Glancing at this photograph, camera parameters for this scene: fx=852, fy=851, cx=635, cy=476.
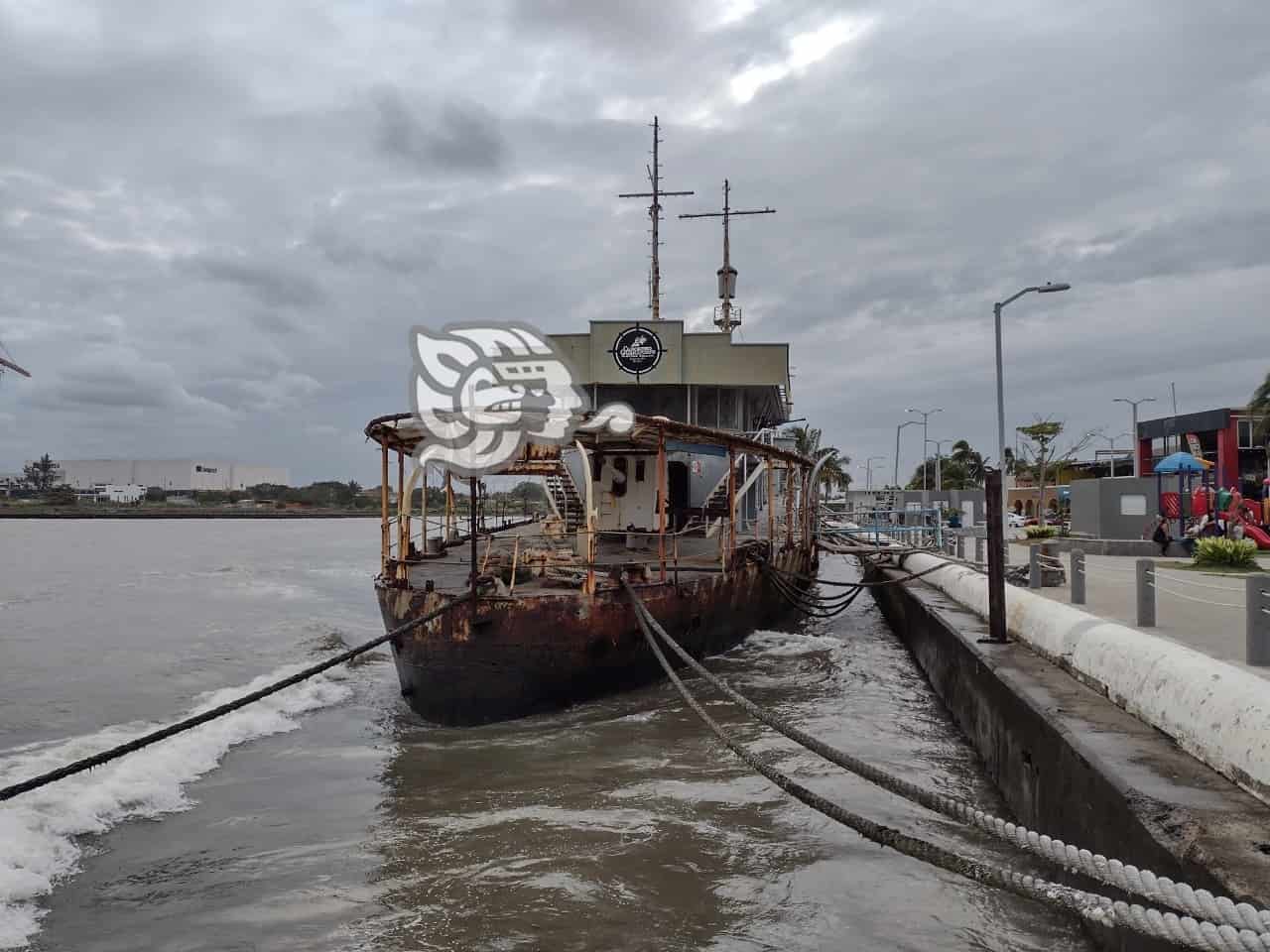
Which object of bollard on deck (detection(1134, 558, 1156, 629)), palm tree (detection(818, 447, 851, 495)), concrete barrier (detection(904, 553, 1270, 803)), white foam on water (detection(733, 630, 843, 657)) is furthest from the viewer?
palm tree (detection(818, 447, 851, 495))

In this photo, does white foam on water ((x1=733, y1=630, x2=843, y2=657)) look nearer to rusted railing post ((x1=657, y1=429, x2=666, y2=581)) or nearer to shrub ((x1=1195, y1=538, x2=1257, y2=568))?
rusted railing post ((x1=657, y1=429, x2=666, y2=581))

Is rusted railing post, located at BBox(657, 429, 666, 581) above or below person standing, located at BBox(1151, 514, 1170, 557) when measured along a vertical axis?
above

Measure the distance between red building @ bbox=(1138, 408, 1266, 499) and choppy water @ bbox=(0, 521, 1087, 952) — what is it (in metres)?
38.3

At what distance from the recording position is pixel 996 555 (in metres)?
8.88

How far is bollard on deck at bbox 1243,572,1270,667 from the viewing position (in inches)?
262

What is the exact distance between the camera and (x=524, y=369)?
536 inches

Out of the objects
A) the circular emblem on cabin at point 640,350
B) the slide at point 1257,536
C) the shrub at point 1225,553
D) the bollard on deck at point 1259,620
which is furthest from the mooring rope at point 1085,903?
the slide at point 1257,536

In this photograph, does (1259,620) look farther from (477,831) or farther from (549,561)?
(549,561)

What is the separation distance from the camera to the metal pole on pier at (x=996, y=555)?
8562 millimetres

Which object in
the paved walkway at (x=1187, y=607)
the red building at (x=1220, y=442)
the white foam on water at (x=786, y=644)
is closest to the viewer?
the paved walkway at (x=1187, y=607)

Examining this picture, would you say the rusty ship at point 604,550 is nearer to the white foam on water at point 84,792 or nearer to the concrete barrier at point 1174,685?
the white foam on water at point 84,792

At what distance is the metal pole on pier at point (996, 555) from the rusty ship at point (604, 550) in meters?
3.46

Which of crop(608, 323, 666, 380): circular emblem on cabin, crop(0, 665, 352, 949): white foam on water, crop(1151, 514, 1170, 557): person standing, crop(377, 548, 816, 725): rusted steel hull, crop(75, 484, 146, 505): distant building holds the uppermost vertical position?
crop(608, 323, 666, 380): circular emblem on cabin

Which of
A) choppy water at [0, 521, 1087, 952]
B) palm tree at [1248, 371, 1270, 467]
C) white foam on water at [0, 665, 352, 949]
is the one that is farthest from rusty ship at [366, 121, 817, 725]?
palm tree at [1248, 371, 1270, 467]
